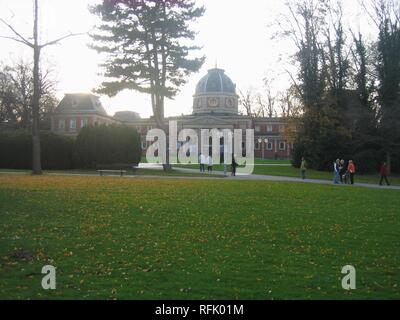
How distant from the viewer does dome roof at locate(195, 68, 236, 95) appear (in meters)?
108

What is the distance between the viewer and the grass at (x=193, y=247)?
740cm

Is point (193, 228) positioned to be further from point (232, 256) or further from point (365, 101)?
point (365, 101)

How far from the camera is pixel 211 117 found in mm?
101438

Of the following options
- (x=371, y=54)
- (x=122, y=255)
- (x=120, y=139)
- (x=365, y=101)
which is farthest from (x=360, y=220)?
(x=371, y=54)

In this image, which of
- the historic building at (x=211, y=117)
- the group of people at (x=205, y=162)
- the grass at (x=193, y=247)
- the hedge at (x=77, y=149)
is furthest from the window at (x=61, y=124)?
the grass at (x=193, y=247)

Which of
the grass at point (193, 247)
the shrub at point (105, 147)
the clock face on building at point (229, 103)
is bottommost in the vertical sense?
the grass at point (193, 247)

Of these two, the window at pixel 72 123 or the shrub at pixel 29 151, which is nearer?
the shrub at pixel 29 151

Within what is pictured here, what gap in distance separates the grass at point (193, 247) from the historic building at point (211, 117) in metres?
79.8

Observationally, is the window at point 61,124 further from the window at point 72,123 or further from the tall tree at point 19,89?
the tall tree at point 19,89

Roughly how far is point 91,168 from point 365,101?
92.7ft

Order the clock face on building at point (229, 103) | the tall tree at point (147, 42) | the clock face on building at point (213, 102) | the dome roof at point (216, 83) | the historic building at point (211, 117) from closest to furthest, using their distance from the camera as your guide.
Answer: the tall tree at point (147, 42)
the historic building at point (211, 117)
the dome roof at point (216, 83)
the clock face on building at point (213, 102)
the clock face on building at point (229, 103)

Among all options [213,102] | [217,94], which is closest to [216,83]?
[217,94]
